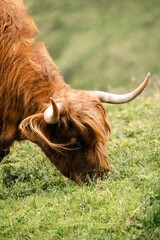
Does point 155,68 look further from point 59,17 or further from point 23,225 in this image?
point 23,225

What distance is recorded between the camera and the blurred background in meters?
28.7

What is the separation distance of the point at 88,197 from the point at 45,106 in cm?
127

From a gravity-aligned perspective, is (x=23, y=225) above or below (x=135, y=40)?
above

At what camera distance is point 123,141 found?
11.4 meters

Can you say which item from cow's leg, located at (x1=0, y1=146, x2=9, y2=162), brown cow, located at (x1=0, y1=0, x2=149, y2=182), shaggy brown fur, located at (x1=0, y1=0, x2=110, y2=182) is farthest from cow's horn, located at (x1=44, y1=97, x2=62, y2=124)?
cow's leg, located at (x1=0, y1=146, x2=9, y2=162)

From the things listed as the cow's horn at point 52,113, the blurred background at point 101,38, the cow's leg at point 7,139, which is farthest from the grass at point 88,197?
the blurred background at point 101,38

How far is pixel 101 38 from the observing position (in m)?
31.3

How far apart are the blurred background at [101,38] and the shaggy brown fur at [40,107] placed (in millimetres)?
16044

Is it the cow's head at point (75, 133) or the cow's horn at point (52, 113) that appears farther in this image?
the cow's head at point (75, 133)

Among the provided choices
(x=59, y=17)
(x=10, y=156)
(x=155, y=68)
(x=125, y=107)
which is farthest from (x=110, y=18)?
(x=10, y=156)

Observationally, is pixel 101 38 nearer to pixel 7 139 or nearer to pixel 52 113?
pixel 7 139

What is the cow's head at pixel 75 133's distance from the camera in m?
9.79

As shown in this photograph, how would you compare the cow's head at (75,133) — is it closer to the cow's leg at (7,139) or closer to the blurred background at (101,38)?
the cow's leg at (7,139)

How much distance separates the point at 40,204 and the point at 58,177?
117 cm
